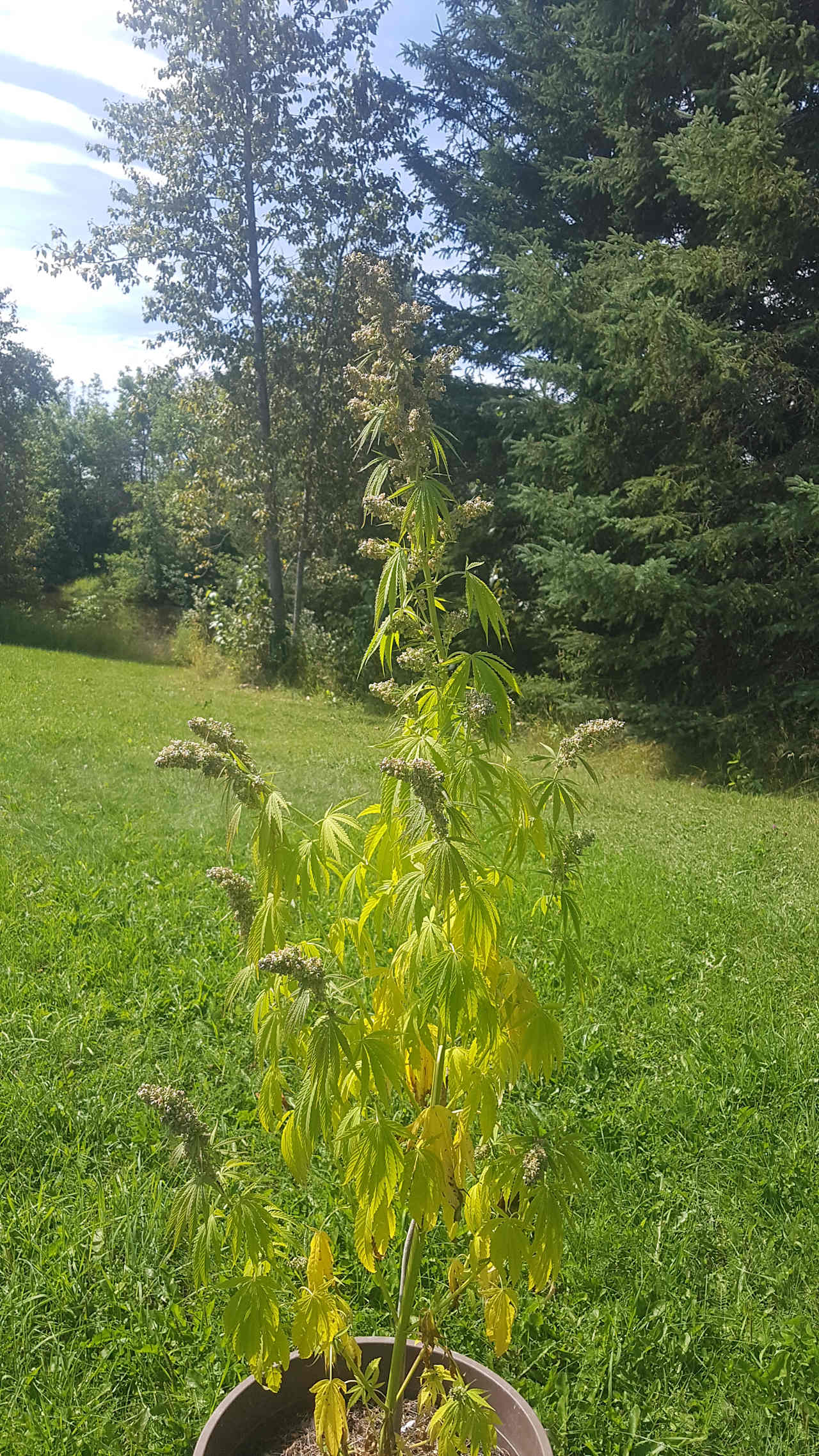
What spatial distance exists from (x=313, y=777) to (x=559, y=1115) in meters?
4.15

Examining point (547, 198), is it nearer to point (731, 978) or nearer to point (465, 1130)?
point (731, 978)

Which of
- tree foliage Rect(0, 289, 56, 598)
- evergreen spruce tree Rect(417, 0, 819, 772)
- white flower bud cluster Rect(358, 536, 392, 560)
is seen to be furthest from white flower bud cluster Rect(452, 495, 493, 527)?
tree foliage Rect(0, 289, 56, 598)

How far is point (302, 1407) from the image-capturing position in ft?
5.08

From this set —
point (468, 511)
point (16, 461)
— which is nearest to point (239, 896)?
point (468, 511)

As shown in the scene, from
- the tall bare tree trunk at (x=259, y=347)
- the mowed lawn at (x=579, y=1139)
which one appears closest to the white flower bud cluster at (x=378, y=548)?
the mowed lawn at (x=579, y=1139)

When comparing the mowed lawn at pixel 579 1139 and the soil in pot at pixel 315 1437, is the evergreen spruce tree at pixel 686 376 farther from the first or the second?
the soil in pot at pixel 315 1437

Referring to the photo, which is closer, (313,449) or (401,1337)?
(401,1337)

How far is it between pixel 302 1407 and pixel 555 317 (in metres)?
8.14

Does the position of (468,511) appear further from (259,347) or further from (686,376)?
(259,347)

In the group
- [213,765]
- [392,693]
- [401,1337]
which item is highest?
[392,693]

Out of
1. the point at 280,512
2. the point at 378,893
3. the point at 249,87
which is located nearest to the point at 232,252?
the point at 249,87

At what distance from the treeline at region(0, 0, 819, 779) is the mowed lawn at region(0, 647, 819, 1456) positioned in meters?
2.21

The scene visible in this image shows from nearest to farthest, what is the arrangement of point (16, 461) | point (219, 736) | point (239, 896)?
1. point (219, 736)
2. point (239, 896)
3. point (16, 461)

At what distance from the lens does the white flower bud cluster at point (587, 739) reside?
1.22 m
